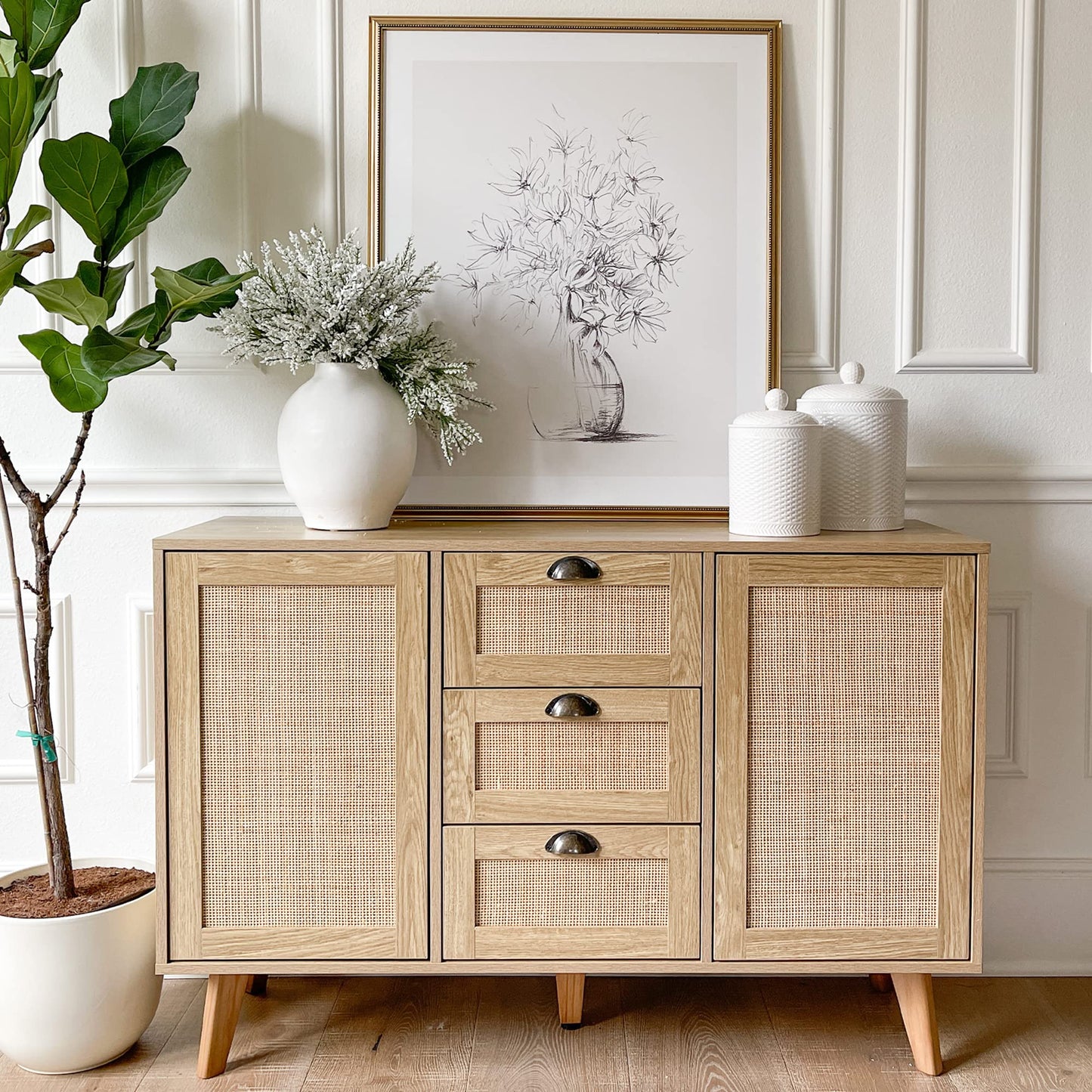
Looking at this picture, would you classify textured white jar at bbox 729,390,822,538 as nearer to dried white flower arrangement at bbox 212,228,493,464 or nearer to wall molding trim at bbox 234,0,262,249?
dried white flower arrangement at bbox 212,228,493,464

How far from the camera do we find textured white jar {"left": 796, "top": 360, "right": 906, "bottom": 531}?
1.89 meters

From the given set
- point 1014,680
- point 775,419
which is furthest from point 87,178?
point 1014,680

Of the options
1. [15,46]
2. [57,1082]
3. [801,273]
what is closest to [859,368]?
[801,273]

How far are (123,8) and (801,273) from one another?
141cm

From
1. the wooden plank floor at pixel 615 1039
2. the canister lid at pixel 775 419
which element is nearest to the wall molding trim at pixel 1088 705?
the wooden plank floor at pixel 615 1039

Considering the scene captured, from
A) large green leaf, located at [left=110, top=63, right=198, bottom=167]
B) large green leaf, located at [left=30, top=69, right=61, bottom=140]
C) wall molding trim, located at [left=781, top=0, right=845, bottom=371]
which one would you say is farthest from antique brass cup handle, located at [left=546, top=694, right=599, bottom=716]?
large green leaf, located at [left=30, top=69, right=61, bottom=140]

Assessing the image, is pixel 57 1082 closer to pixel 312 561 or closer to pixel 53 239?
pixel 312 561

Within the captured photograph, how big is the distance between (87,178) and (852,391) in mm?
1354

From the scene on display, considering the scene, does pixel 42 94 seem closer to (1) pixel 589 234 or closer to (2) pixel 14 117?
(2) pixel 14 117

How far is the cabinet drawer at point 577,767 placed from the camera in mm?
1758

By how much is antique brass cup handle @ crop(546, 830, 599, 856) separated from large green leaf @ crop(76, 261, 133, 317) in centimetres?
119

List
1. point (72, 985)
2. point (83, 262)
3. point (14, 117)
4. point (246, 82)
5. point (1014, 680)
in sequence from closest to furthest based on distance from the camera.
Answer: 1. point (14, 117)
2. point (72, 985)
3. point (83, 262)
4. point (246, 82)
5. point (1014, 680)

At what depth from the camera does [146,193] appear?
1.90 m

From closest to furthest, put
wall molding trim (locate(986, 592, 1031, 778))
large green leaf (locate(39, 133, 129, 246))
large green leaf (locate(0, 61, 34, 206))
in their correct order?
large green leaf (locate(0, 61, 34, 206)) < large green leaf (locate(39, 133, 129, 246)) < wall molding trim (locate(986, 592, 1031, 778))
